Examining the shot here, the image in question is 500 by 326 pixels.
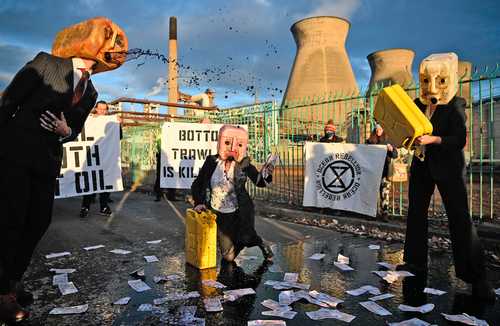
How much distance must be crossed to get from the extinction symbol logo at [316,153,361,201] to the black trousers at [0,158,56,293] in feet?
16.3

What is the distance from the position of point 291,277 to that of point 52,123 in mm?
2511

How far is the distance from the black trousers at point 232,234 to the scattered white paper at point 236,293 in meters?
0.88

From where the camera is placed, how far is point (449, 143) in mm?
3295

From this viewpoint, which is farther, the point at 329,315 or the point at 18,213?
the point at 329,315

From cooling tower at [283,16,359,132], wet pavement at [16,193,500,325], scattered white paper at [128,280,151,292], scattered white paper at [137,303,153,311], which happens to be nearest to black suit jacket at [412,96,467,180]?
wet pavement at [16,193,500,325]

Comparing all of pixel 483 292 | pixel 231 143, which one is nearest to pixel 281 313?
pixel 483 292

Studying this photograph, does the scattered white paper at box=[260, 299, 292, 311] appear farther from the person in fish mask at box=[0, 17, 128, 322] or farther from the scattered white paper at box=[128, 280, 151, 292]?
the person in fish mask at box=[0, 17, 128, 322]

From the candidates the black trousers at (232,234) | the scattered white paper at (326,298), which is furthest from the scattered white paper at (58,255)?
the scattered white paper at (326,298)

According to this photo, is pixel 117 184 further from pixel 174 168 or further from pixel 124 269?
pixel 124 269

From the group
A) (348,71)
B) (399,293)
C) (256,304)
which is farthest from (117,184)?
(348,71)

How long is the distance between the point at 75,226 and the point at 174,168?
3.10 meters

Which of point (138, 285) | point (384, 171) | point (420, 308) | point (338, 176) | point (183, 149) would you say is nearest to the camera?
point (420, 308)

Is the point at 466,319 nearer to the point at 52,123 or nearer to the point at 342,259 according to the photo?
the point at 342,259

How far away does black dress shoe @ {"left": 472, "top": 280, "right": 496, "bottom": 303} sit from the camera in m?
3.13
